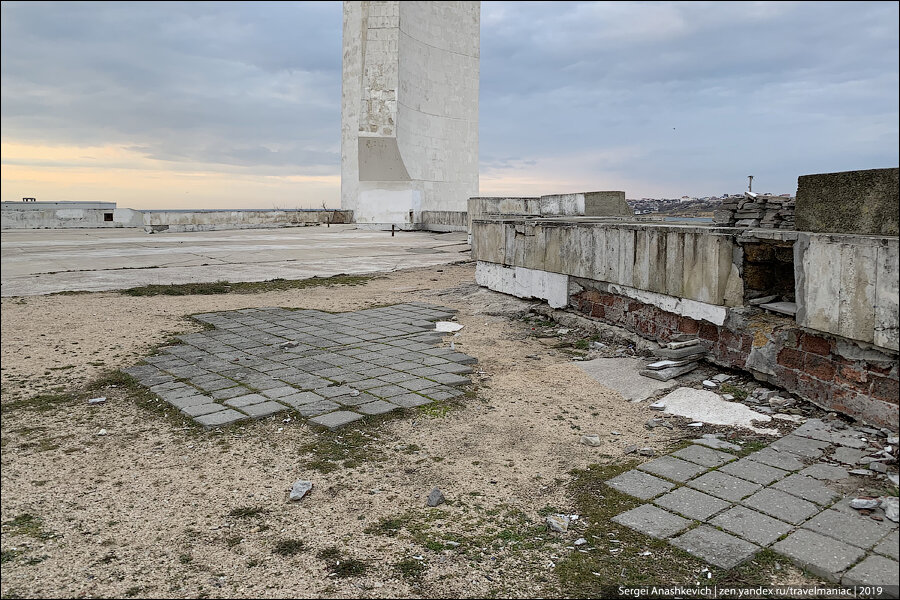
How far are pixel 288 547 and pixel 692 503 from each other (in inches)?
67.5

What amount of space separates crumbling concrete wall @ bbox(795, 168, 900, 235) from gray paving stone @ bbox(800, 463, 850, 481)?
1.40 meters

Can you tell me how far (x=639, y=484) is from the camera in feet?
9.75

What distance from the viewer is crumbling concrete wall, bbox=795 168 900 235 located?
3496mm

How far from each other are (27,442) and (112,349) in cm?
222

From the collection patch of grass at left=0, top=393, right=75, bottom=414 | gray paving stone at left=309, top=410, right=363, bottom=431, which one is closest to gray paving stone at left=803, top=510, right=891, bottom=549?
gray paving stone at left=309, top=410, right=363, bottom=431

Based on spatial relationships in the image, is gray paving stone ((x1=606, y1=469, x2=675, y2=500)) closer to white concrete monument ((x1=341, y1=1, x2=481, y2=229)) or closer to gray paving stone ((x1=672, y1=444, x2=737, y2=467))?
gray paving stone ((x1=672, y1=444, x2=737, y2=467))

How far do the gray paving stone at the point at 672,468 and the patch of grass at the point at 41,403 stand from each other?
358 centimetres

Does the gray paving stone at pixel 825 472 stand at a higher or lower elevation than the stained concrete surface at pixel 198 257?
lower

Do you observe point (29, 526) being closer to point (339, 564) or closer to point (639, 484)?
point (339, 564)

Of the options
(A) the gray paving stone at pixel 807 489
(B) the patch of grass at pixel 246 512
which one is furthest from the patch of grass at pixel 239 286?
(A) the gray paving stone at pixel 807 489

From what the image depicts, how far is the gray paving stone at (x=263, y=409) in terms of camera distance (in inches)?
151

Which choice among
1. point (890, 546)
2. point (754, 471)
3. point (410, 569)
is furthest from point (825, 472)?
point (410, 569)

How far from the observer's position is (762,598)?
212 cm

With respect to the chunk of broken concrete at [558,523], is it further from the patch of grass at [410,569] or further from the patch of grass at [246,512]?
the patch of grass at [246,512]
